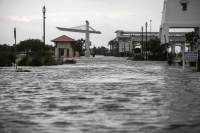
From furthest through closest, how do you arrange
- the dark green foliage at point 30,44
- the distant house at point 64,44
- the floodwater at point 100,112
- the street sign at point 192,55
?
the dark green foliage at point 30,44, the distant house at point 64,44, the street sign at point 192,55, the floodwater at point 100,112

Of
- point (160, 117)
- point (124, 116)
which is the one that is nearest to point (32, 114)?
point (124, 116)

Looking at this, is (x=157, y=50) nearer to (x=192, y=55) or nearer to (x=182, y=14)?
(x=182, y=14)

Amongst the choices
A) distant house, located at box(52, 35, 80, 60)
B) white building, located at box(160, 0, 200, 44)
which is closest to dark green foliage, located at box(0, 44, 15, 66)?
white building, located at box(160, 0, 200, 44)

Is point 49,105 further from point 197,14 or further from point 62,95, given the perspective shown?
point 197,14

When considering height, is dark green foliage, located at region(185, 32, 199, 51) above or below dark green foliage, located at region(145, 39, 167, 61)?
above

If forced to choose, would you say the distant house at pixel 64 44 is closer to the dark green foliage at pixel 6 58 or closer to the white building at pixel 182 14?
the dark green foliage at pixel 6 58

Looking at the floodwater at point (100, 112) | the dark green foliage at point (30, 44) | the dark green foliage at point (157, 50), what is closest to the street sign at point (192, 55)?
the floodwater at point (100, 112)

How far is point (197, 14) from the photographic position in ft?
179

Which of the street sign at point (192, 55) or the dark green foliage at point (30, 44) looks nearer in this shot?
the street sign at point (192, 55)

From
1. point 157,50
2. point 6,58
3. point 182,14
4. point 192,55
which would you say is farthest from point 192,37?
point 157,50

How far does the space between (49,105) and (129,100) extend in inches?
104

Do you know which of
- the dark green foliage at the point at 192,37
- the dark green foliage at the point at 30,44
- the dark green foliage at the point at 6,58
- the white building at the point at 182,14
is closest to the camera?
the dark green foliage at the point at 6,58

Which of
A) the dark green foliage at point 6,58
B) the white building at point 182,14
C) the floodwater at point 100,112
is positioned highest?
the white building at point 182,14

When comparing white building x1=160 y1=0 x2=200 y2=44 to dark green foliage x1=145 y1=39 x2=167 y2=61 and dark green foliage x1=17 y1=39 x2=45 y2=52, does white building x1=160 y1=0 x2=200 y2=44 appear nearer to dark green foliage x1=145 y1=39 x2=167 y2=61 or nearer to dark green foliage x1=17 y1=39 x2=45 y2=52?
dark green foliage x1=145 y1=39 x2=167 y2=61
